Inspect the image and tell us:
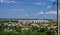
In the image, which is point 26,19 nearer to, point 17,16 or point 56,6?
point 17,16

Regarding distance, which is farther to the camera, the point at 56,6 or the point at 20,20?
the point at 20,20

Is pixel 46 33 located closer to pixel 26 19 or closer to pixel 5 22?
pixel 26 19

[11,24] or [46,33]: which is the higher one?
[11,24]

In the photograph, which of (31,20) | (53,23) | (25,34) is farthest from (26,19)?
(53,23)

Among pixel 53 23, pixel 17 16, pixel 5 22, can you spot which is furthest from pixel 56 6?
pixel 5 22

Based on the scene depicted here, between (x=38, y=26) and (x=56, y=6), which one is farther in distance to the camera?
(x=38, y=26)

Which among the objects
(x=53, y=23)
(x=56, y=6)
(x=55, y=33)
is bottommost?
(x=55, y=33)

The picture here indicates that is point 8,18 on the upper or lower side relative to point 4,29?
upper
